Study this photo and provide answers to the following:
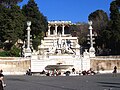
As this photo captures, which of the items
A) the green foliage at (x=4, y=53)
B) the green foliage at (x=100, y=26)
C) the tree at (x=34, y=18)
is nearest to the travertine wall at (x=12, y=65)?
the green foliage at (x=4, y=53)

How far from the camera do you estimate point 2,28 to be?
5138 cm

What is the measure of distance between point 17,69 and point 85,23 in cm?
4330

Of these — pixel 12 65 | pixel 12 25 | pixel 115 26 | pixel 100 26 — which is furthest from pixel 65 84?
pixel 100 26

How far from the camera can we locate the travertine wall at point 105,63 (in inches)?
1868

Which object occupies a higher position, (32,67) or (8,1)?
(8,1)

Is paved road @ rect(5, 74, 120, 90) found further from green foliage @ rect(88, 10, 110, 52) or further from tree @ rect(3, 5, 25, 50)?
green foliage @ rect(88, 10, 110, 52)

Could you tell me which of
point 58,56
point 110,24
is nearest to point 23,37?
point 58,56

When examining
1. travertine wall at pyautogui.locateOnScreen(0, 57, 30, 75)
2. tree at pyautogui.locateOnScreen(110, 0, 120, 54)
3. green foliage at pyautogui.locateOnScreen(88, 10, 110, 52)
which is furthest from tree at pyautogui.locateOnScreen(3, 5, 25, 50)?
tree at pyautogui.locateOnScreen(110, 0, 120, 54)

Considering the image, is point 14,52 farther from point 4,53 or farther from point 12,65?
point 12,65

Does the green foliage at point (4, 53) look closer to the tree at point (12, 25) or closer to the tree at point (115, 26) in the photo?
the tree at point (12, 25)

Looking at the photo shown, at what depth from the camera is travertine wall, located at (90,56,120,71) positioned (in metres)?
47.4

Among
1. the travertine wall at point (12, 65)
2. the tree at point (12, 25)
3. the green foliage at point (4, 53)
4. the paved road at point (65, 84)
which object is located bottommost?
the paved road at point (65, 84)

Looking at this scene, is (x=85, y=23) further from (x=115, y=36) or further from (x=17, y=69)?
(x=17, y=69)

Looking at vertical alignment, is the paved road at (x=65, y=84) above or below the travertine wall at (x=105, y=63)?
below
